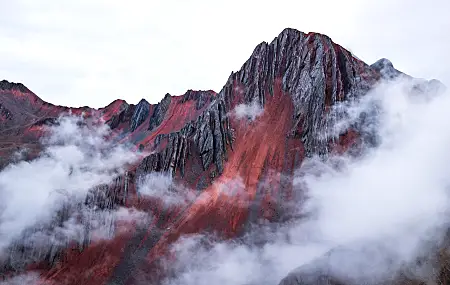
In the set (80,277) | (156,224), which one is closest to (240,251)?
(156,224)

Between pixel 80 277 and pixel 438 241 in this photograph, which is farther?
pixel 80 277

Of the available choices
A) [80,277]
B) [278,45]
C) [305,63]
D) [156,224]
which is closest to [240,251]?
[156,224]

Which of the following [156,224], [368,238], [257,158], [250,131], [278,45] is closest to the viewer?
[368,238]

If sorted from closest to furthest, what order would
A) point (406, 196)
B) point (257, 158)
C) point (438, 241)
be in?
point (438, 241) → point (406, 196) → point (257, 158)

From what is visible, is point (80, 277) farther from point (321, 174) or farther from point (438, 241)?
point (438, 241)

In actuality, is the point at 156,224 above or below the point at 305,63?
below

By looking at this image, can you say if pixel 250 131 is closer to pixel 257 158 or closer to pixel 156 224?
pixel 257 158

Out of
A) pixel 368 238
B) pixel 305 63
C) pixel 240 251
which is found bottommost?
pixel 240 251
